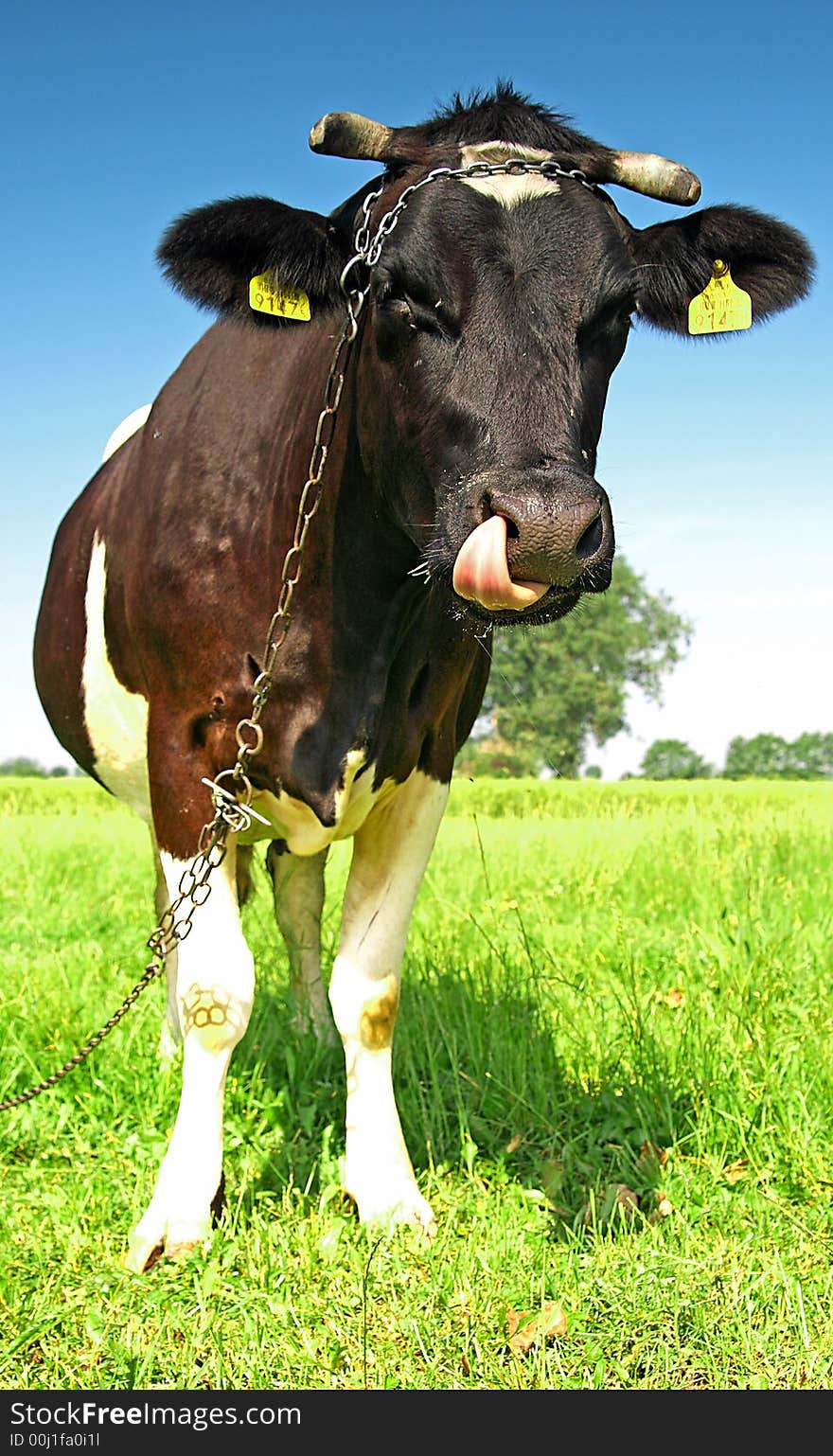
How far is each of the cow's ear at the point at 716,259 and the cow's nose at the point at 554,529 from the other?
1.16 metres

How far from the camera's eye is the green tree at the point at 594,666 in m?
55.5

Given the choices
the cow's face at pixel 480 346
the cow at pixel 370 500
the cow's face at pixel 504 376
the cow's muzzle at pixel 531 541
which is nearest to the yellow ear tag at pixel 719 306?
the cow at pixel 370 500

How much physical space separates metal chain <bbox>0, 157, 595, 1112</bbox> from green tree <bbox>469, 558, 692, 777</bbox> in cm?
4820

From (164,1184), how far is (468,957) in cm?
246

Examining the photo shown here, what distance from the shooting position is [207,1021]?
375 centimetres

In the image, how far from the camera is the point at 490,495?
8.92ft

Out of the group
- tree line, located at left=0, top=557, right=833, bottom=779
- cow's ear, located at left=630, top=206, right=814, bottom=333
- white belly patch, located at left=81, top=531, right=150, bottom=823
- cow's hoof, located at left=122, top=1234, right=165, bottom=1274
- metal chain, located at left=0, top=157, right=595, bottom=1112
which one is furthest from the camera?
tree line, located at left=0, top=557, right=833, bottom=779

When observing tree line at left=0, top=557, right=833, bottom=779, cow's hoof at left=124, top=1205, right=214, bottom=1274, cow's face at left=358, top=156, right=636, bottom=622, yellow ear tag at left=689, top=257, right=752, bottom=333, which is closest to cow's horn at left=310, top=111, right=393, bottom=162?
cow's face at left=358, top=156, right=636, bottom=622

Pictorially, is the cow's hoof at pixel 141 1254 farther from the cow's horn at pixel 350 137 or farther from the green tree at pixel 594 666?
the green tree at pixel 594 666

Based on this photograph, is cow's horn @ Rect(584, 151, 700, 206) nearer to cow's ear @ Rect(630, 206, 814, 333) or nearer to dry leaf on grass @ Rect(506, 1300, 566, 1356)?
cow's ear @ Rect(630, 206, 814, 333)

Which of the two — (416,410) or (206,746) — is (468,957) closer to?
(206,746)

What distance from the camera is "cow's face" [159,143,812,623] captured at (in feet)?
8.88

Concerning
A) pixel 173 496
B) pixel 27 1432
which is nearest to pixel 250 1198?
pixel 27 1432

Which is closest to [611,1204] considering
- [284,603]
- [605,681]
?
[284,603]
